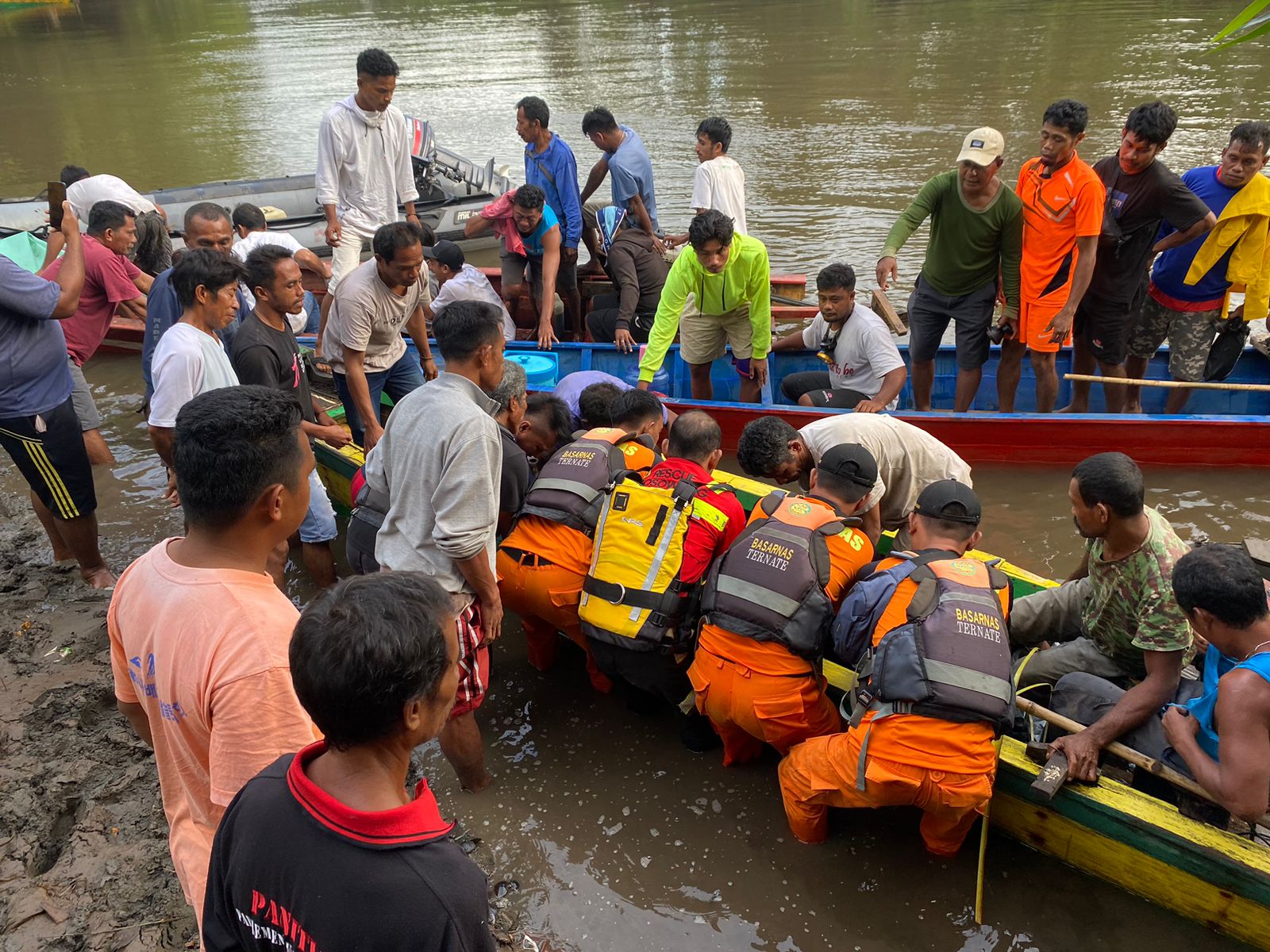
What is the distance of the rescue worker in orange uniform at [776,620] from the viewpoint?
3.20m

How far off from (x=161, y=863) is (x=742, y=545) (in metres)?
2.43

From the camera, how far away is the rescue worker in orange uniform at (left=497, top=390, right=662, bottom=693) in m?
3.80

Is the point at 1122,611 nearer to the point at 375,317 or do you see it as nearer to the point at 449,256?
the point at 375,317

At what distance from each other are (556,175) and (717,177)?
137cm

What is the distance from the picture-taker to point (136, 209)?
7.93 m

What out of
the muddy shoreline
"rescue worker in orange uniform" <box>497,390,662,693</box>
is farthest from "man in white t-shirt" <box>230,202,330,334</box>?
"rescue worker in orange uniform" <box>497,390,662,693</box>

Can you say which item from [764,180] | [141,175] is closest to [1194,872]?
[764,180]

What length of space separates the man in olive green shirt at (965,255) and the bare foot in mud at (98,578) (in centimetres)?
484

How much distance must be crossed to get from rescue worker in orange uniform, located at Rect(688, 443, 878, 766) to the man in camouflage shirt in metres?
0.82

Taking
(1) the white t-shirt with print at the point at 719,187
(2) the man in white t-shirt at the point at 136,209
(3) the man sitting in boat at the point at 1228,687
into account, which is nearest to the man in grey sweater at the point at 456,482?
(3) the man sitting in boat at the point at 1228,687

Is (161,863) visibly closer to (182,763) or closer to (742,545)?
(182,763)

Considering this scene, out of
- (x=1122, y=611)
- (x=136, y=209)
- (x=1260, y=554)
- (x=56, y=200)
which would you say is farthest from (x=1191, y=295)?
(x=136, y=209)

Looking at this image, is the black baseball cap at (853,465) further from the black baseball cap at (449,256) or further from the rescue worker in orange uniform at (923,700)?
the black baseball cap at (449,256)

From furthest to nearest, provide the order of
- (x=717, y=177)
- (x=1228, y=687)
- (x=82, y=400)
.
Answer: (x=717, y=177) → (x=82, y=400) → (x=1228, y=687)
